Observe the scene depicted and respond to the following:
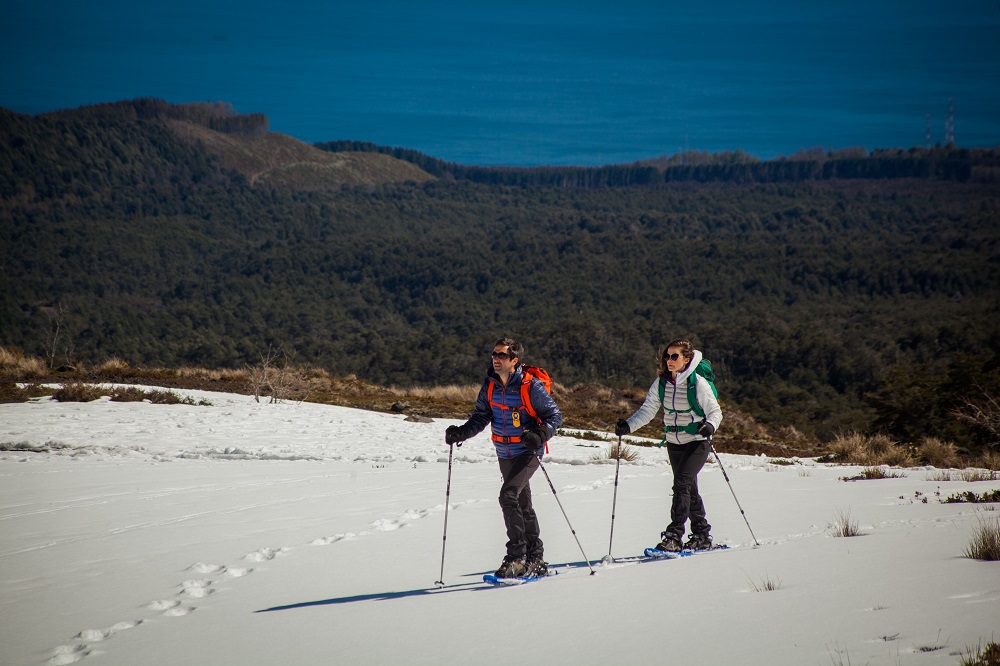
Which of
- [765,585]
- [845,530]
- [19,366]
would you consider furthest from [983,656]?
[19,366]

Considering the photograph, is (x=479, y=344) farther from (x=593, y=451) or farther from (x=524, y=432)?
(x=524, y=432)

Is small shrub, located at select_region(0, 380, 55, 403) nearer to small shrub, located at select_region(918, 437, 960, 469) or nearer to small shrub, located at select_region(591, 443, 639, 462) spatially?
small shrub, located at select_region(591, 443, 639, 462)

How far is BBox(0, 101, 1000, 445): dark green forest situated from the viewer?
62000 mm

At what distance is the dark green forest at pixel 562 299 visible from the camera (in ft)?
203

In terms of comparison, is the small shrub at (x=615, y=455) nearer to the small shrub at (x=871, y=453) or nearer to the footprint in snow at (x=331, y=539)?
the small shrub at (x=871, y=453)

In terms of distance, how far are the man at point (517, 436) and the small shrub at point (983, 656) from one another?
2.99m

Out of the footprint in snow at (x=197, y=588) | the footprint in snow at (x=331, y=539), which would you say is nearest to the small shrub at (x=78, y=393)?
the footprint in snow at (x=331, y=539)

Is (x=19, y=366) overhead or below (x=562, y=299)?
below

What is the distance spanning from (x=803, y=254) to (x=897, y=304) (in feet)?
105

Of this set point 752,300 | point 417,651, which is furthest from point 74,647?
point 752,300

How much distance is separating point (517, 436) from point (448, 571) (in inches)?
52.0

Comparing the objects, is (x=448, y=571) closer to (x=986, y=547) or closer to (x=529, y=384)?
(x=529, y=384)

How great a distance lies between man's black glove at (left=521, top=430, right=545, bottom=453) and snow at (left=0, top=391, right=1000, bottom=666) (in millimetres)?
934

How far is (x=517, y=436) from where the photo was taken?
6.34 meters
